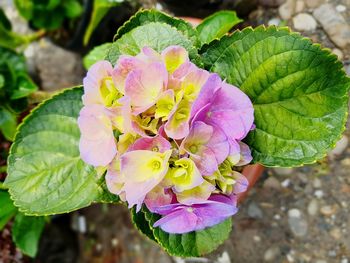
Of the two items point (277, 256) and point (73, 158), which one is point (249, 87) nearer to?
point (73, 158)

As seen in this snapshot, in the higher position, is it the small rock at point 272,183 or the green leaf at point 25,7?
the green leaf at point 25,7

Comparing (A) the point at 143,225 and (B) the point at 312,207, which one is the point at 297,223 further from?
(A) the point at 143,225

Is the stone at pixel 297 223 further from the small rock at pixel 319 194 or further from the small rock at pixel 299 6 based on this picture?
the small rock at pixel 299 6

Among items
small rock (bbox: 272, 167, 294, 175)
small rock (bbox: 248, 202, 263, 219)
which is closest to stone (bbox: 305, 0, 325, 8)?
small rock (bbox: 272, 167, 294, 175)

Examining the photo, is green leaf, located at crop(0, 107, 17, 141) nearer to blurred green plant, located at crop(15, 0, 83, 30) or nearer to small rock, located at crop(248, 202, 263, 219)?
blurred green plant, located at crop(15, 0, 83, 30)

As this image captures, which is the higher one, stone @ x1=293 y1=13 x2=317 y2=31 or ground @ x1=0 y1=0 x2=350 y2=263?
stone @ x1=293 y1=13 x2=317 y2=31

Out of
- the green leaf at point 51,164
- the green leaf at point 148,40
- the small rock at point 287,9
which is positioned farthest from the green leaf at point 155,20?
the small rock at point 287,9

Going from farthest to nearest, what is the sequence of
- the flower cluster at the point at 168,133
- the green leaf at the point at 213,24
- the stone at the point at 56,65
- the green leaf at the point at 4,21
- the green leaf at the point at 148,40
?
the stone at the point at 56,65 < the green leaf at the point at 4,21 < the green leaf at the point at 213,24 < the green leaf at the point at 148,40 < the flower cluster at the point at 168,133
